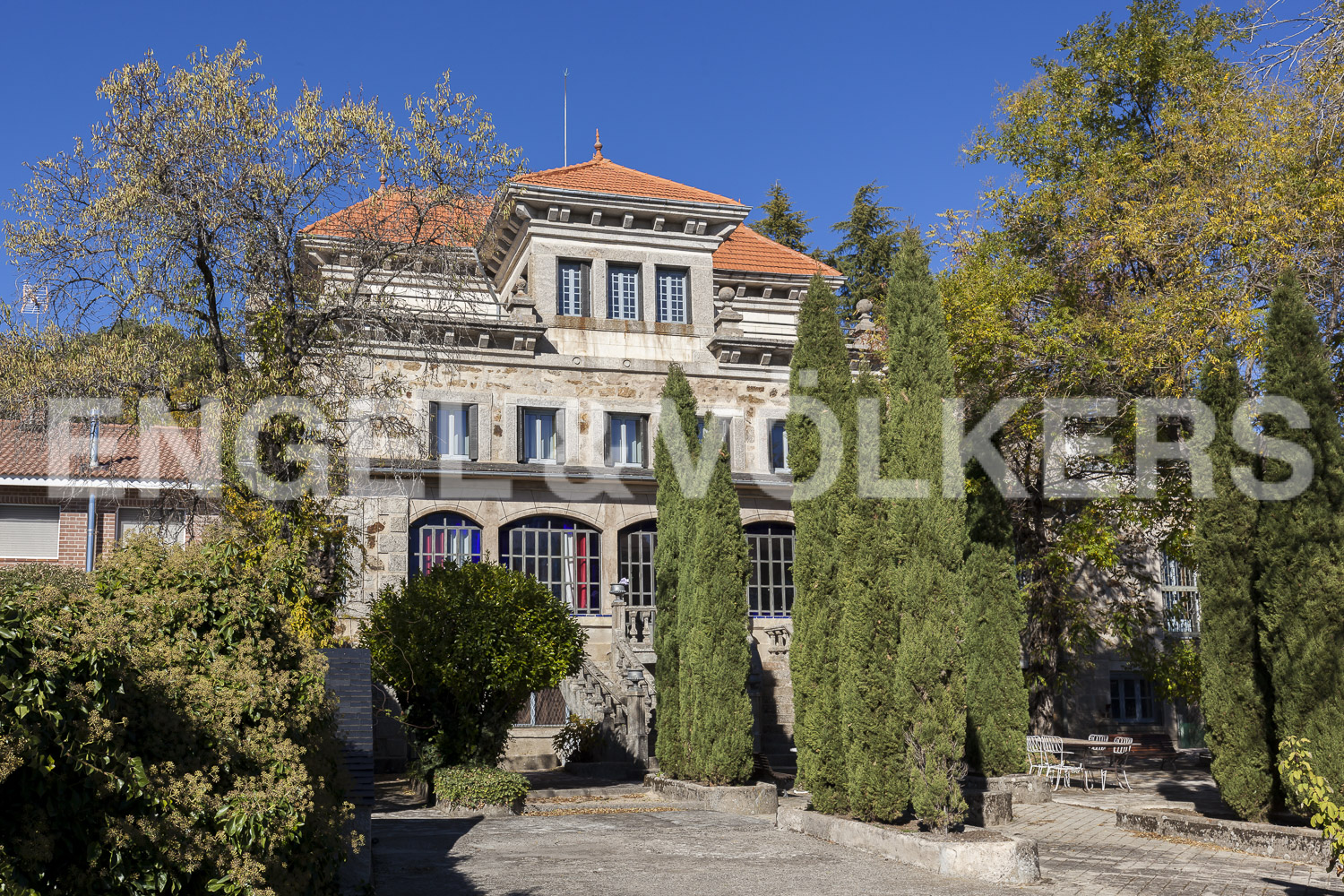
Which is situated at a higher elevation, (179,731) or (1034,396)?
(1034,396)

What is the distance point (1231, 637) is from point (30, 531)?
2333 centimetres

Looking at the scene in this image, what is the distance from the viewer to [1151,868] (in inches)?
432

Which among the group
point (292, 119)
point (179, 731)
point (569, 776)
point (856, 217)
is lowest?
point (569, 776)

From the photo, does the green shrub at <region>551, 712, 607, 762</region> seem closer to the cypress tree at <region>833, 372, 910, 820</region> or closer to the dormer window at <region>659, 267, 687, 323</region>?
the cypress tree at <region>833, 372, 910, 820</region>

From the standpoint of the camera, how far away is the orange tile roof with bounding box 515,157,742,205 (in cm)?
2533

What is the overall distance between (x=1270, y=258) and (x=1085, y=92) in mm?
6014

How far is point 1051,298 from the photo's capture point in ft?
62.6

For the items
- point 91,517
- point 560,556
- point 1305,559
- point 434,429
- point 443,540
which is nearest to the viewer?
point 1305,559

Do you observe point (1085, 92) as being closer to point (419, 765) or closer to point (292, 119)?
point (292, 119)

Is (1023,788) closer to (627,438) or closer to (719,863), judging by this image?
(719,863)

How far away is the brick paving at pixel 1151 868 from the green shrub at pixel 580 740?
8566 mm

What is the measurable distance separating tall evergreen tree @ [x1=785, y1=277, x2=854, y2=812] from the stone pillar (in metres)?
5.28

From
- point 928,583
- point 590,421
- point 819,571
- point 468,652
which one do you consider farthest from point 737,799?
point 590,421

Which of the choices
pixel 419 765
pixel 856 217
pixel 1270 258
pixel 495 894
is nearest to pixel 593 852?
pixel 495 894
